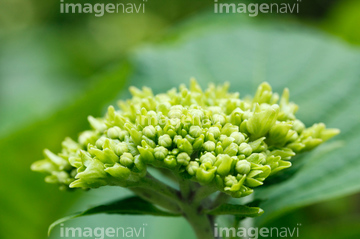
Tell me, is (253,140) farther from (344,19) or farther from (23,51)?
(23,51)

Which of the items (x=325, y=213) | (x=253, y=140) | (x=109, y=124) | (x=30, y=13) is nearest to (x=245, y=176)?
(x=253, y=140)

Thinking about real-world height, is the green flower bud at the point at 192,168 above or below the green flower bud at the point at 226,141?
below

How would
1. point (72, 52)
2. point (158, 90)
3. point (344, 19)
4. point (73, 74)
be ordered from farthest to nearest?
point (72, 52) → point (73, 74) → point (344, 19) → point (158, 90)

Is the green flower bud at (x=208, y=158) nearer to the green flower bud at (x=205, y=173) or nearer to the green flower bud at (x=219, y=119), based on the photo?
the green flower bud at (x=205, y=173)

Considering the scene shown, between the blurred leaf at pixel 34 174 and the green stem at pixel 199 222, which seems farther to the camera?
the blurred leaf at pixel 34 174

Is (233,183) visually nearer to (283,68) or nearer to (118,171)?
(118,171)

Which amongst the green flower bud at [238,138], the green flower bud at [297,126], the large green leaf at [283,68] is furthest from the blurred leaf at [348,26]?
the green flower bud at [238,138]
